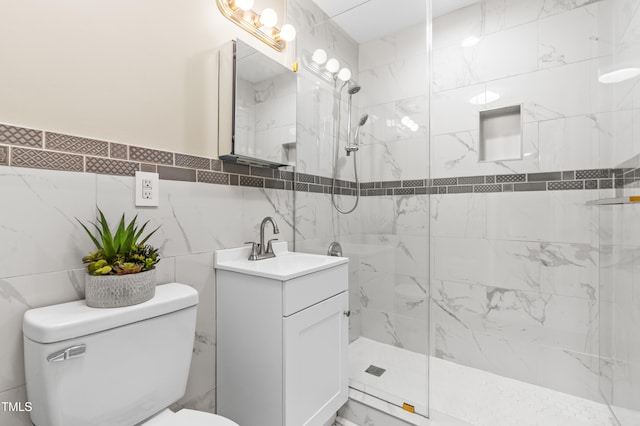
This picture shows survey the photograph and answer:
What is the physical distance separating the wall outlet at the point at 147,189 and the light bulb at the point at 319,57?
1.30 m

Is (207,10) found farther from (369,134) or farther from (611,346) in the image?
Result: (611,346)

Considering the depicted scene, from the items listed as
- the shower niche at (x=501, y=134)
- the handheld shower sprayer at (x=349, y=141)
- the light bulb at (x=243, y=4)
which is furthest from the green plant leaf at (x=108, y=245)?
the shower niche at (x=501, y=134)

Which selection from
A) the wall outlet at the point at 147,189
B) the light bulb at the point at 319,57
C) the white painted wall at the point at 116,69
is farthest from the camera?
the light bulb at the point at 319,57

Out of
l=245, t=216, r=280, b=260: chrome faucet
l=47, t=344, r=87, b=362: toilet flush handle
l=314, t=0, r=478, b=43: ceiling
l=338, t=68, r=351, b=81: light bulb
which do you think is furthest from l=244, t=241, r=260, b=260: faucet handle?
l=314, t=0, r=478, b=43: ceiling

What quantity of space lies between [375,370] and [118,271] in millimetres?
1538

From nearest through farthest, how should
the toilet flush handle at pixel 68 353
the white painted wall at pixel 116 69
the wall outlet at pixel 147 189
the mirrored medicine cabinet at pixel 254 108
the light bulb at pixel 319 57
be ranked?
the toilet flush handle at pixel 68 353 < the white painted wall at pixel 116 69 < the wall outlet at pixel 147 189 < the mirrored medicine cabinet at pixel 254 108 < the light bulb at pixel 319 57

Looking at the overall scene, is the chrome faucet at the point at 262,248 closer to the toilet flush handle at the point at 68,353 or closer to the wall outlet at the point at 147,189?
the wall outlet at the point at 147,189

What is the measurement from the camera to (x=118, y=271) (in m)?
0.88

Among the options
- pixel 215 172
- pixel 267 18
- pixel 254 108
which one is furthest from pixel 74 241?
pixel 267 18

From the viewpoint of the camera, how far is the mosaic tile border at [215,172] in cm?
87

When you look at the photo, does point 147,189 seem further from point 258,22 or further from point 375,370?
point 375,370

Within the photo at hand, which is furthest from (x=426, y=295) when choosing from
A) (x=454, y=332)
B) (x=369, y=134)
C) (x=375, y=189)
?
(x=369, y=134)

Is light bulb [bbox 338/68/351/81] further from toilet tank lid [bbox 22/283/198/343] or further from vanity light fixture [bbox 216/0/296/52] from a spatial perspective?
toilet tank lid [bbox 22/283/198/343]

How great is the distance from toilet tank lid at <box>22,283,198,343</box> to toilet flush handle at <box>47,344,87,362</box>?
0.03m
